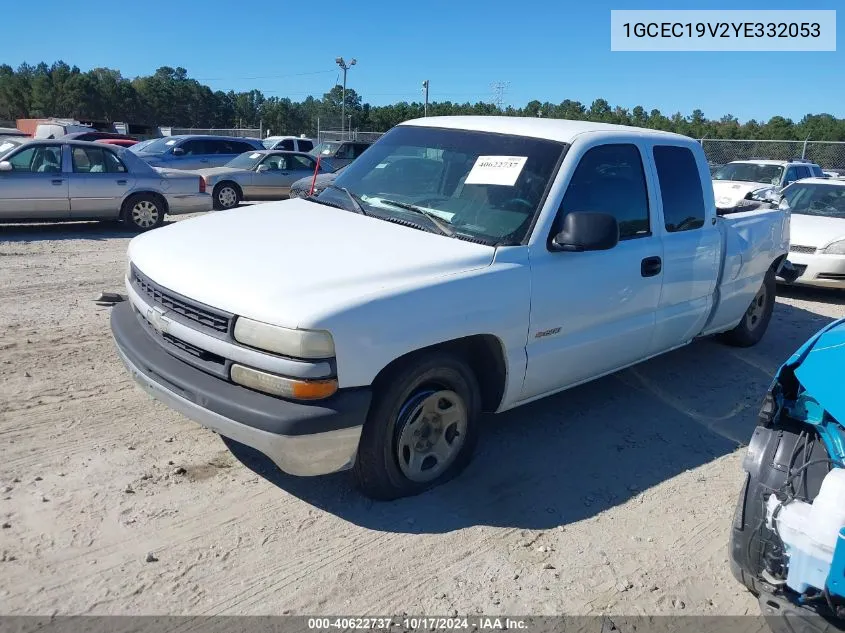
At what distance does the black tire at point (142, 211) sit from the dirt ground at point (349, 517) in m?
6.99

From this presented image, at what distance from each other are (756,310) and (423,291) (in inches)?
180

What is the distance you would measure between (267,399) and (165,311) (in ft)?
2.71

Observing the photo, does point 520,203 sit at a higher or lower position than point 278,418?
higher

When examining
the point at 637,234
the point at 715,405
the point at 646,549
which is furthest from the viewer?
the point at 715,405

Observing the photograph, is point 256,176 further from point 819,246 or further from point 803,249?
point 819,246

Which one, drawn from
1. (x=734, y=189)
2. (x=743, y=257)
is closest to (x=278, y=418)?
Result: (x=743, y=257)

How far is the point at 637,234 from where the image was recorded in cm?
441

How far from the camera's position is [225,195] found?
50.6 feet

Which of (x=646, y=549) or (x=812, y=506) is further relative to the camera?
(x=646, y=549)

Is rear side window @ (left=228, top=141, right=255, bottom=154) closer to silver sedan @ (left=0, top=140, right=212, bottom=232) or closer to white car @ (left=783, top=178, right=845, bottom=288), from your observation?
silver sedan @ (left=0, top=140, right=212, bottom=232)

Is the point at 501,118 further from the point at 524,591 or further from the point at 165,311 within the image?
the point at 524,591

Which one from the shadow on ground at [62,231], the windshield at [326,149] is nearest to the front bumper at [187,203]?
the shadow on ground at [62,231]

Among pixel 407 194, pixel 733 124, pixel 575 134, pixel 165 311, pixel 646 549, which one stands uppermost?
pixel 733 124

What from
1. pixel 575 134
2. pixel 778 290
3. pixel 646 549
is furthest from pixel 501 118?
pixel 778 290
